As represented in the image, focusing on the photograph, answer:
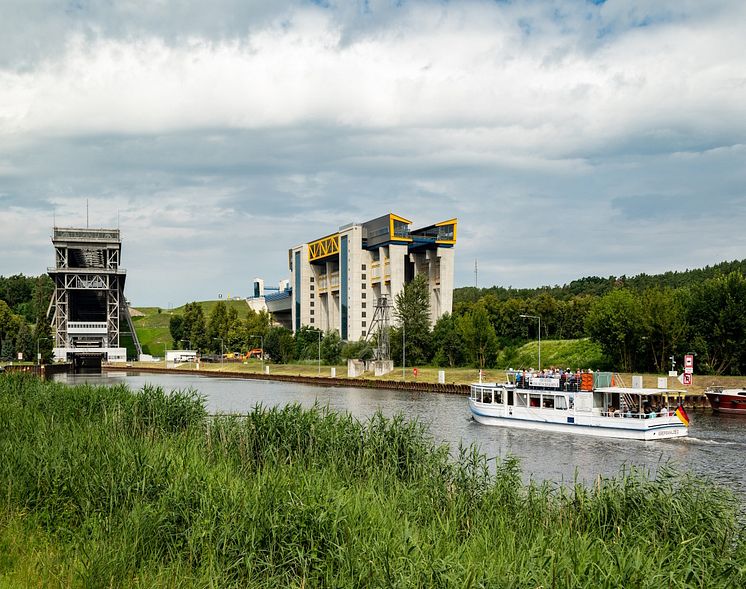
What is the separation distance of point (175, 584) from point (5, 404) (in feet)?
77.2

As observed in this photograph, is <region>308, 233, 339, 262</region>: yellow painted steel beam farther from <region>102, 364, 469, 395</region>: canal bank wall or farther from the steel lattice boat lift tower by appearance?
the steel lattice boat lift tower

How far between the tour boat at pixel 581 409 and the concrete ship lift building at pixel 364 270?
2852 inches

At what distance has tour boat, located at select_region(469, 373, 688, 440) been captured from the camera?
44.0 m

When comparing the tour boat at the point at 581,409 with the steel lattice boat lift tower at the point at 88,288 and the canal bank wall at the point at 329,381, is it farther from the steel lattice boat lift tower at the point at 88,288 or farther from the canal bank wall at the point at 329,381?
the steel lattice boat lift tower at the point at 88,288

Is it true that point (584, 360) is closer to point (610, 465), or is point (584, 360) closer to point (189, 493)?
point (610, 465)

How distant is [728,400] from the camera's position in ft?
186

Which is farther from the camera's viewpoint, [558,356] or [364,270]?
[364,270]

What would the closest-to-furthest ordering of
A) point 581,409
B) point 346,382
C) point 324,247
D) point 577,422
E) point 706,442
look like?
1. point 706,442
2. point 577,422
3. point 581,409
4. point 346,382
5. point 324,247

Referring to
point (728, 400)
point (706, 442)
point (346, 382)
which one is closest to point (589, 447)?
point (706, 442)

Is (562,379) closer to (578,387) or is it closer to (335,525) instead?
(578,387)

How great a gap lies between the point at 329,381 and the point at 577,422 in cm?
6182

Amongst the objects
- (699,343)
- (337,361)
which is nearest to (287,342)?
(337,361)

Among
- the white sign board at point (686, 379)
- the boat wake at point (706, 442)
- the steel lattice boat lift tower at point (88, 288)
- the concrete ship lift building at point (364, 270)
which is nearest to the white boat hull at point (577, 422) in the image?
the boat wake at point (706, 442)

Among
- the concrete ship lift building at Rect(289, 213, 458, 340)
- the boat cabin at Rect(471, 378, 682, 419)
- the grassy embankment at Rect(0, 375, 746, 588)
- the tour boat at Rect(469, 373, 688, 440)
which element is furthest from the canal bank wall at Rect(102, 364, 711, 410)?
the grassy embankment at Rect(0, 375, 746, 588)
